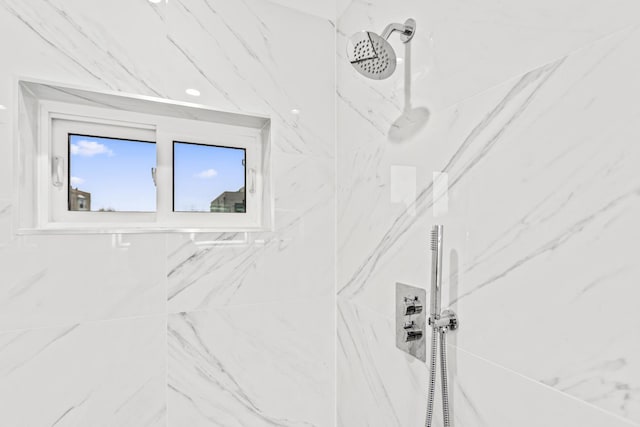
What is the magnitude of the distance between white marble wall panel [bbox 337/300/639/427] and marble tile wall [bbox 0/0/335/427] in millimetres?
137

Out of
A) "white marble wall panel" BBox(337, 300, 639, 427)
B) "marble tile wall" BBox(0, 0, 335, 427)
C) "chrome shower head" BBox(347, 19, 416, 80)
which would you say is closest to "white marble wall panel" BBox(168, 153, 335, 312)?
"marble tile wall" BBox(0, 0, 335, 427)

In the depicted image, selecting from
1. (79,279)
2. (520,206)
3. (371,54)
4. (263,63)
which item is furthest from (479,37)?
(79,279)

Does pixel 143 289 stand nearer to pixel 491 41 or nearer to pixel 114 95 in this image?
pixel 114 95

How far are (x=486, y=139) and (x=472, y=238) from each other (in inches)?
9.3

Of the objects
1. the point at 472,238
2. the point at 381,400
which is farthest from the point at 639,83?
the point at 381,400

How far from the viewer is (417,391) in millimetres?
1022

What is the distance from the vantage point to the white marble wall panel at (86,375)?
1.02 meters

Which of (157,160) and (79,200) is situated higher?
(157,160)

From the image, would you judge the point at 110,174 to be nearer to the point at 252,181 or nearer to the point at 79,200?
the point at 79,200

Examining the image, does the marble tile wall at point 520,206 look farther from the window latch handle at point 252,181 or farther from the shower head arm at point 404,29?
the window latch handle at point 252,181

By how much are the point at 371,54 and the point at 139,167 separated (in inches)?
36.7

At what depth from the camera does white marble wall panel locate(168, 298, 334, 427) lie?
1.22 metres

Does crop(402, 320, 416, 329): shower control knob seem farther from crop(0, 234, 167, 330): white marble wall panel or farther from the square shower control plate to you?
crop(0, 234, 167, 330): white marble wall panel

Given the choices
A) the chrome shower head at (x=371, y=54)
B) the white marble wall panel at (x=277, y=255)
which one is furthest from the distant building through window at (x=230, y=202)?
the chrome shower head at (x=371, y=54)
